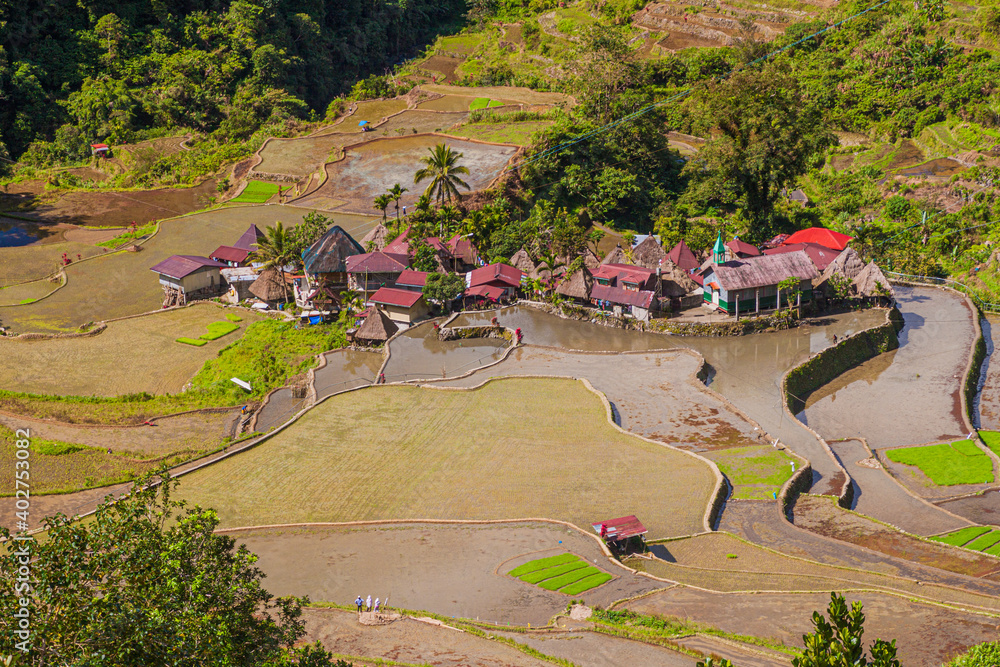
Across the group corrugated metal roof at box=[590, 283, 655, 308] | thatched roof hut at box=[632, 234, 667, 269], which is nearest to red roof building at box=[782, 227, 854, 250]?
thatched roof hut at box=[632, 234, 667, 269]

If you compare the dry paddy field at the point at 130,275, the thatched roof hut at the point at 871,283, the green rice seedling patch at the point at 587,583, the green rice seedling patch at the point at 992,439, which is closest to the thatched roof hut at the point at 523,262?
the dry paddy field at the point at 130,275

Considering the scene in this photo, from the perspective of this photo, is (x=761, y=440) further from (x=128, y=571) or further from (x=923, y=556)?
(x=128, y=571)

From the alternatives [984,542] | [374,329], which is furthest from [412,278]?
[984,542]

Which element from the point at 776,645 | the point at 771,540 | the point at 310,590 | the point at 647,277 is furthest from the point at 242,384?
the point at 776,645

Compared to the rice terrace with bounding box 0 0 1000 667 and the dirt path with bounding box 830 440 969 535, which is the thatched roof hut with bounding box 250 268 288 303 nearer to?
the rice terrace with bounding box 0 0 1000 667

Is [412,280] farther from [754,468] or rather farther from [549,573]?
[549,573]
